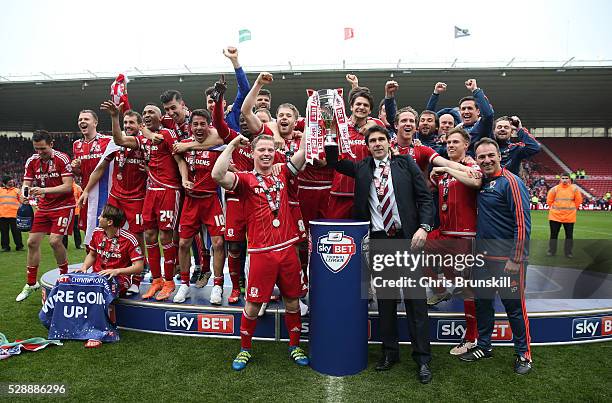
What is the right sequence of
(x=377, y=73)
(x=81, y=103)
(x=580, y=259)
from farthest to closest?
(x=81, y=103) < (x=377, y=73) < (x=580, y=259)

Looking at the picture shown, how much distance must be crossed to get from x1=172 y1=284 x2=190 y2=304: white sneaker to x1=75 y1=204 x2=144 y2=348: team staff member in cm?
49

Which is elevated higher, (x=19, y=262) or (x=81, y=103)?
(x=81, y=103)

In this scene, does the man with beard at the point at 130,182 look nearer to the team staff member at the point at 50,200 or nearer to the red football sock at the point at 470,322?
the team staff member at the point at 50,200

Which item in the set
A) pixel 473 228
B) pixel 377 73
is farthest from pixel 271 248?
pixel 377 73

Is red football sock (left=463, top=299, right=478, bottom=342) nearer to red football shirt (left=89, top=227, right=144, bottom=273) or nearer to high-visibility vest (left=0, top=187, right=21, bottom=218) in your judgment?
red football shirt (left=89, top=227, right=144, bottom=273)

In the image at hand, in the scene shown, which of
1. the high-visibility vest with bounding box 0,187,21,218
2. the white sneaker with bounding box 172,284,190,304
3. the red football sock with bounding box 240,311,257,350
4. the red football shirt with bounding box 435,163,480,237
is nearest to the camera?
the red football sock with bounding box 240,311,257,350

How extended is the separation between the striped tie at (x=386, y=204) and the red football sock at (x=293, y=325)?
3.72 ft

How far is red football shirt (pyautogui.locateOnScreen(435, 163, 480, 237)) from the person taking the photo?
398 centimetres

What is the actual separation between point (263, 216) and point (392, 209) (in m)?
1.12

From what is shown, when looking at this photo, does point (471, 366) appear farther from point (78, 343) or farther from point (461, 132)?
point (78, 343)

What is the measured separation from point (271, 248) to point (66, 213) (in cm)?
355

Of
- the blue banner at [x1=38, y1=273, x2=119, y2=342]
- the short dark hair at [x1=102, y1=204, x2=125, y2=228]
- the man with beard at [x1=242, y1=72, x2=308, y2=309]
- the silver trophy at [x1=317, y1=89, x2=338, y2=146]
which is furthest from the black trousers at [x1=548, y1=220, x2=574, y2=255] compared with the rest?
the blue banner at [x1=38, y1=273, x2=119, y2=342]

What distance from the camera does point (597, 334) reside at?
4188 millimetres

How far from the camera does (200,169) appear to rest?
453 cm
